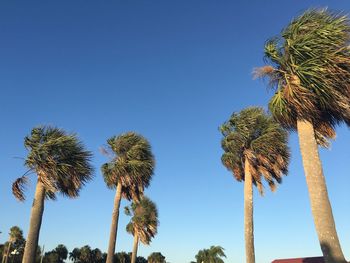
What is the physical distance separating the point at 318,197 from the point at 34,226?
34.6 ft

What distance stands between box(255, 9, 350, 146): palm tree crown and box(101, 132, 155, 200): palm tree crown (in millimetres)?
13651

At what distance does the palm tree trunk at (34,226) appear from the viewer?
14414 mm

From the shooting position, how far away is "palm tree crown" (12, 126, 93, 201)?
15.6 meters

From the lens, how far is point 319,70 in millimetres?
10797

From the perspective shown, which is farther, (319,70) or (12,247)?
(12,247)

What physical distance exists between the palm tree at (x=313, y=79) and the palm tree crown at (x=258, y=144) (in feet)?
25.5

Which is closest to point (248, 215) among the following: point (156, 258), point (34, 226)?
point (34, 226)

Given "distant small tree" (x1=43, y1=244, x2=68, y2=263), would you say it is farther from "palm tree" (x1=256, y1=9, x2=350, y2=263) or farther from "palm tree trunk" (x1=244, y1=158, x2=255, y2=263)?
"palm tree" (x1=256, y1=9, x2=350, y2=263)

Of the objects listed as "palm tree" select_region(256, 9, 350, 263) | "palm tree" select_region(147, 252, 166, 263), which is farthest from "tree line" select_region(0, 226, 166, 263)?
"palm tree" select_region(256, 9, 350, 263)

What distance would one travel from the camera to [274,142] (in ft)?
64.0

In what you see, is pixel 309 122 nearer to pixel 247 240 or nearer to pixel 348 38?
pixel 348 38

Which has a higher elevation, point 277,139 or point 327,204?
point 277,139

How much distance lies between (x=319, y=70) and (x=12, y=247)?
85634 millimetres

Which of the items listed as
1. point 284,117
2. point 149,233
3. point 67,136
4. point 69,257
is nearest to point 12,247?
point 69,257
